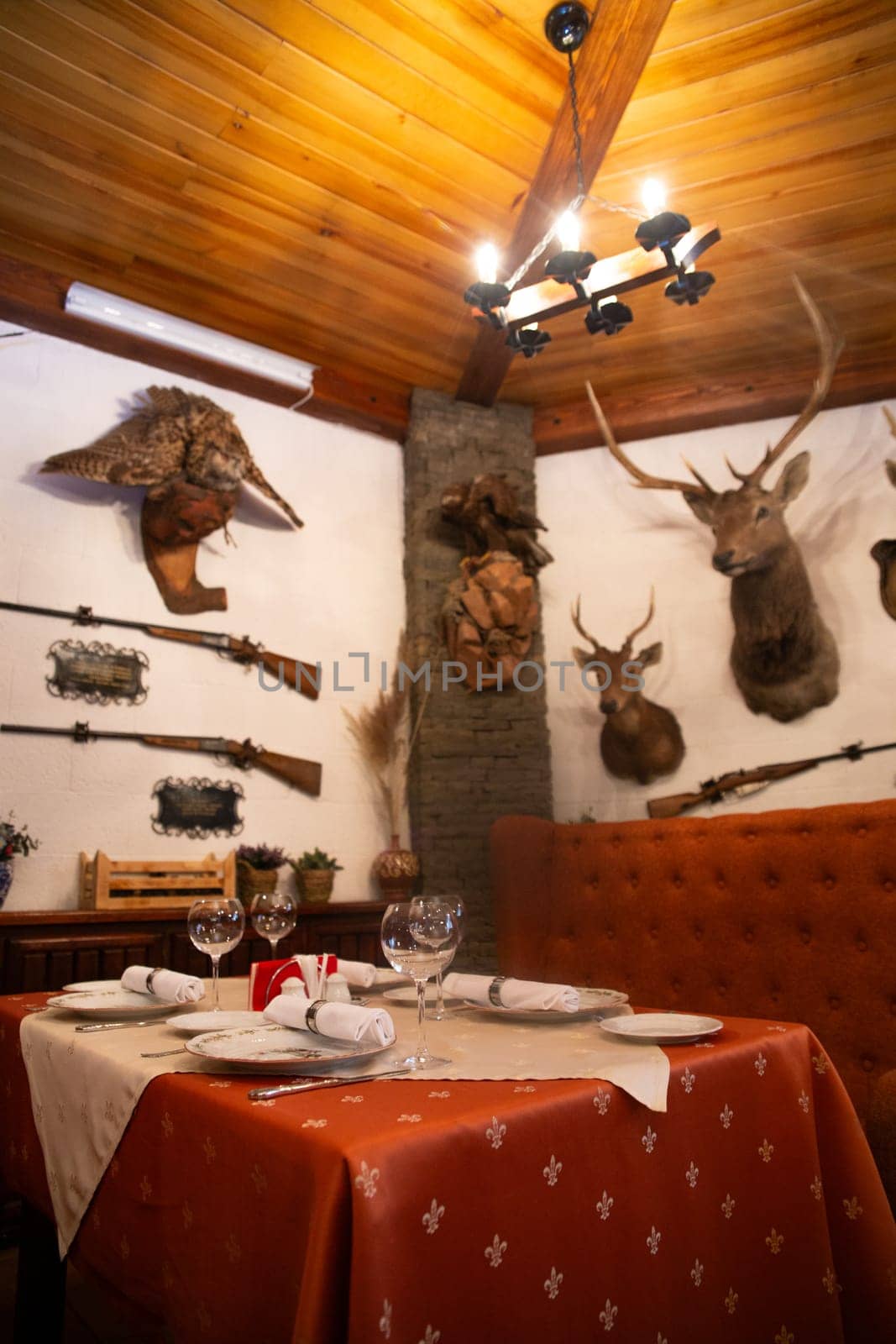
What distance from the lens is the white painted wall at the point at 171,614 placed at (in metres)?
3.26

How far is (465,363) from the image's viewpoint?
4.32 metres

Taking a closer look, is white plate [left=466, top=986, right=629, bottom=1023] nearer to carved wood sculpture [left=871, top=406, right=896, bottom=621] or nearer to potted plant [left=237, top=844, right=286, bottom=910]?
potted plant [left=237, top=844, right=286, bottom=910]

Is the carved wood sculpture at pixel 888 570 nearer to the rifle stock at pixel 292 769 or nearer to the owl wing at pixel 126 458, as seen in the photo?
the rifle stock at pixel 292 769

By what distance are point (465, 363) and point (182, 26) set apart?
6.23 feet

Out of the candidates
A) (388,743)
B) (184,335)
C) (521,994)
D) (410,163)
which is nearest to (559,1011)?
(521,994)

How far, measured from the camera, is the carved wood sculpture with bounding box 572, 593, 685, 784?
400cm

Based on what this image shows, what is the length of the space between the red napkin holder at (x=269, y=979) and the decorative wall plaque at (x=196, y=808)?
79.5 inches

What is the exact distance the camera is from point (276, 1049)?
1146 millimetres

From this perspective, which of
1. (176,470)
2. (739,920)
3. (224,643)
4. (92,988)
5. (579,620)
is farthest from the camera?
(579,620)

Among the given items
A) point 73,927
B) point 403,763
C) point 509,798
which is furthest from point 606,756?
point 73,927

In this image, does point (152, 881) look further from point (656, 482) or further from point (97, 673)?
point (656, 482)

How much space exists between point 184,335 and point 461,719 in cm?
205

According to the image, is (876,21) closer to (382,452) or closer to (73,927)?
(382,452)

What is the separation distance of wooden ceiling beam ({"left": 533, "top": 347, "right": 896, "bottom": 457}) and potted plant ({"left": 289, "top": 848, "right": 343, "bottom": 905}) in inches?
95.1
